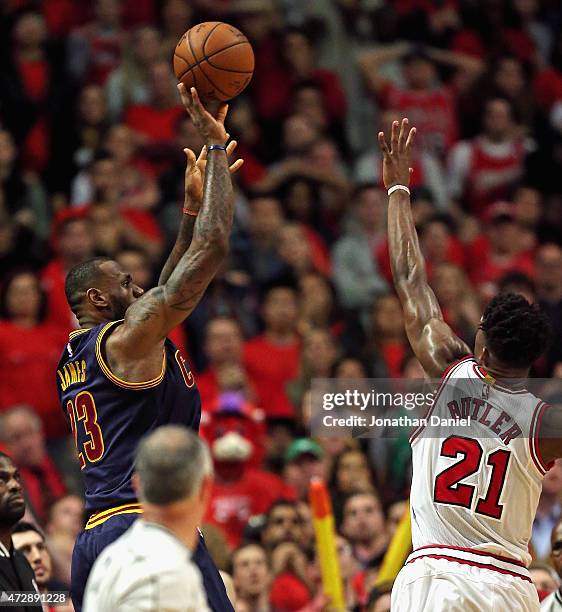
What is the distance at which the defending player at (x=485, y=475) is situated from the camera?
6.21 metres

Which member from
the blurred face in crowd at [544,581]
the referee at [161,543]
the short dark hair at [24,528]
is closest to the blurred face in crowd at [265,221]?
the blurred face in crowd at [544,581]

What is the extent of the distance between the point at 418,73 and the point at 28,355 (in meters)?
6.45

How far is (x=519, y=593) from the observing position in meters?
6.28

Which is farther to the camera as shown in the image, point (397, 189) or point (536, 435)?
point (397, 189)

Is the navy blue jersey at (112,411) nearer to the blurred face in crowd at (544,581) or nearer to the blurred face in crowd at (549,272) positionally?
the blurred face in crowd at (544,581)

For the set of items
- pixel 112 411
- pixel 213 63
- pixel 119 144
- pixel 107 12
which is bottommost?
pixel 112 411

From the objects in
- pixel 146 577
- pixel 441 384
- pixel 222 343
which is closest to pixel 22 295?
pixel 222 343

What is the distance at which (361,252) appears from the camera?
45.6ft

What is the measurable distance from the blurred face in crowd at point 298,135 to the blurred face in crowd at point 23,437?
5368 millimetres

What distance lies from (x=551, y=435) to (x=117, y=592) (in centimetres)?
247

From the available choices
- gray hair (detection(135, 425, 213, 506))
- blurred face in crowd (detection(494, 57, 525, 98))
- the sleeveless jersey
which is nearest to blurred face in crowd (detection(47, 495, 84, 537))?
the sleeveless jersey

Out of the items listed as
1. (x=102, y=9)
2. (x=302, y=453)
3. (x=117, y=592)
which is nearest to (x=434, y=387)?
(x=117, y=592)

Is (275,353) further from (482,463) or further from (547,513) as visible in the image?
(482,463)

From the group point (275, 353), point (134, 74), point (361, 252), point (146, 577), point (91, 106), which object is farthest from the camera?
point (134, 74)
